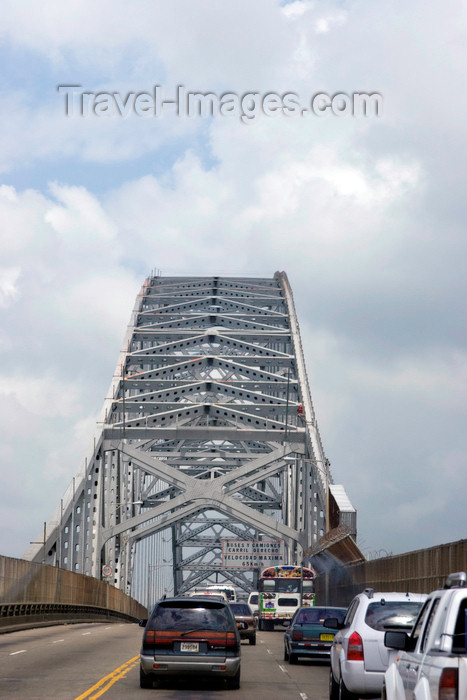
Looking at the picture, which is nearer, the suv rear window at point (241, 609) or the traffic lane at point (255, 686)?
the traffic lane at point (255, 686)

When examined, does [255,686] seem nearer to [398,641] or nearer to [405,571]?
[398,641]

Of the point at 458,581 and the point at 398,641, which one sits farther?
the point at 398,641

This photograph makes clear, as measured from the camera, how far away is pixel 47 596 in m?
48.4

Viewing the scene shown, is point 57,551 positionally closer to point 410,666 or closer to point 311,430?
point 311,430

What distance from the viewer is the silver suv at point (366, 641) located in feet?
46.2

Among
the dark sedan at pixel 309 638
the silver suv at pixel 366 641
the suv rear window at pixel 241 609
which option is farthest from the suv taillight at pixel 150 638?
the suv rear window at pixel 241 609

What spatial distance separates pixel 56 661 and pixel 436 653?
1602 cm

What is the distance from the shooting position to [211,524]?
109188mm

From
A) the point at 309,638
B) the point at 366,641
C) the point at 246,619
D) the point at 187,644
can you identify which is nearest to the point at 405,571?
the point at 246,619

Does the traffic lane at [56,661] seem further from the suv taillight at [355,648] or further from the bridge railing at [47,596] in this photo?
the suv taillight at [355,648]

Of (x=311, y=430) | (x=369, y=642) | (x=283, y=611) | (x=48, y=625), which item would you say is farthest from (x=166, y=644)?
(x=311, y=430)

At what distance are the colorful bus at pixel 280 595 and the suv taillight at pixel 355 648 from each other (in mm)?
38278

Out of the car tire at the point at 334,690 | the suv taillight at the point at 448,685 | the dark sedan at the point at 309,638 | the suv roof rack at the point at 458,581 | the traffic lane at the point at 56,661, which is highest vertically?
the suv roof rack at the point at 458,581

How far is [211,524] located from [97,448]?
46.4 meters
